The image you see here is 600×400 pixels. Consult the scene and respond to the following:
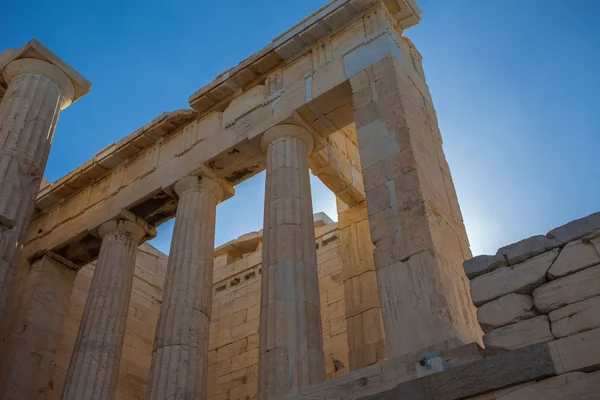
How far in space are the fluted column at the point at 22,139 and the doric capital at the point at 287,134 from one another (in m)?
5.37

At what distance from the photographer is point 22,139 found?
14.4 meters

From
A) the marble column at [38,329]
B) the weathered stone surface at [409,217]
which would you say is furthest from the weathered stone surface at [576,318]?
the marble column at [38,329]

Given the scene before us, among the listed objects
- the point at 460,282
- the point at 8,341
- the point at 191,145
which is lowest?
the point at 460,282

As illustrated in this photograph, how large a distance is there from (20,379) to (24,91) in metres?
7.14

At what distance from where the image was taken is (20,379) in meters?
15.5

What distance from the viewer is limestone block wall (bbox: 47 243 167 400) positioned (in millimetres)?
17828

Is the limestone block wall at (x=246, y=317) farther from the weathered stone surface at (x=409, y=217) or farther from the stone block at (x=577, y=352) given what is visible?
the stone block at (x=577, y=352)

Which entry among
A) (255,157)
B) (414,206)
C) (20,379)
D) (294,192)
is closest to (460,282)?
(414,206)

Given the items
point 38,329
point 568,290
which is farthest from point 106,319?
point 568,290

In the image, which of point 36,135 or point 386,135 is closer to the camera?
point 386,135

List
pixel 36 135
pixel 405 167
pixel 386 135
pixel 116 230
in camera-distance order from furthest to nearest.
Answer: pixel 116 230, pixel 36 135, pixel 386 135, pixel 405 167

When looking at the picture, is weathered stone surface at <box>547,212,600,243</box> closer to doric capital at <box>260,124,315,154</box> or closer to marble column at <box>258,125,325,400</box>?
marble column at <box>258,125,325,400</box>

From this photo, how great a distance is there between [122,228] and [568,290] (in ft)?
41.8

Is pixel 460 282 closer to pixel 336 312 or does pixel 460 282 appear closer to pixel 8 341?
pixel 336 312
